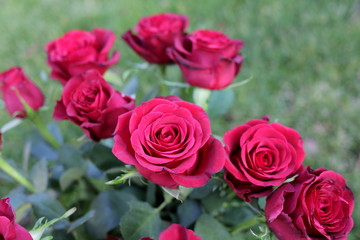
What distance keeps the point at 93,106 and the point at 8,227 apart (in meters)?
0.25

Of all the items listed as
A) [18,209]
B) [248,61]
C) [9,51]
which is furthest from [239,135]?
[9,51]

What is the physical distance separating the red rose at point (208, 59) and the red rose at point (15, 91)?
0.36m

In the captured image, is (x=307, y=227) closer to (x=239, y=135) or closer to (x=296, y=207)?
(x=296, y=207)

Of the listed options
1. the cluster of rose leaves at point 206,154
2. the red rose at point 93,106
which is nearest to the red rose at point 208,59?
the cluster of rose leaves at point 206,154

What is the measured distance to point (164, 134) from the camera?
551 millimetres

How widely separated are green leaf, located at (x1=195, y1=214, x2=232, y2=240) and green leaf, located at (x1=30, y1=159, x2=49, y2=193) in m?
0.37

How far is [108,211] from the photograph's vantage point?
801 mm

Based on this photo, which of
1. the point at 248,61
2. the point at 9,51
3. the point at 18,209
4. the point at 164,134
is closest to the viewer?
the point at 164,134

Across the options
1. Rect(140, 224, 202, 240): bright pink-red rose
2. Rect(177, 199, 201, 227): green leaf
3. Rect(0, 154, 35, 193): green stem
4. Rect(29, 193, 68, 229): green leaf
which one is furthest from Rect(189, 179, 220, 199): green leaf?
Rect(0, 154, 35, 193): green stem

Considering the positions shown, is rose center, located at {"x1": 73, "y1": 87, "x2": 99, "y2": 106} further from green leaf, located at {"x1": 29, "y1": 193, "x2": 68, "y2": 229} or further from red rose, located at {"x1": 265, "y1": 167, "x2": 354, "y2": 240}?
red rose, located at {"x1": 265, "y1": 167, "x2": 354, "y2": 240}

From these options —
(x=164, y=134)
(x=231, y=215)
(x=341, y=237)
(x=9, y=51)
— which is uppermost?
(x=164, y=134)

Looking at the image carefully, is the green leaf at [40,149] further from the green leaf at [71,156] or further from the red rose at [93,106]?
the red rose at [93,106]

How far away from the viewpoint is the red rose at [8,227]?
47 centimetres

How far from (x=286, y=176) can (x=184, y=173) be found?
0.54ft
